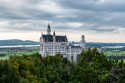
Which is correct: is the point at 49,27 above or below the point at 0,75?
above

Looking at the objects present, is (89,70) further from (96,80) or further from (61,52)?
(61,52)

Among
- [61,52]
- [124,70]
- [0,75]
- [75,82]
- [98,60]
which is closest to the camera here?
[0,75]

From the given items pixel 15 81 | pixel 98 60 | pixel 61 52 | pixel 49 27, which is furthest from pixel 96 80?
pixel 49 27

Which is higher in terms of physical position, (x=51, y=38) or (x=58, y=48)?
(x=51, y=38)

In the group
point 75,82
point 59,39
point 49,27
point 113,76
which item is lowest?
point 75,82

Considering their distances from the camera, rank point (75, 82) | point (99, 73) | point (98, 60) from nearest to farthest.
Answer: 1. point (99, 73)
2. point (75, 82)
3. point (98, 60)

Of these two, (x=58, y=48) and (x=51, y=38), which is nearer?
(x=58, y=48)

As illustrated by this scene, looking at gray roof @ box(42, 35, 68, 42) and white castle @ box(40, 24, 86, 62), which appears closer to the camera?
white castle @ box(40, 24, 86, 62)

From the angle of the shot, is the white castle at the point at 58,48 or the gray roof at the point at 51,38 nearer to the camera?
the white castle at the point at 58,48

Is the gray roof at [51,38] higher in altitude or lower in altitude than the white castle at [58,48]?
higher

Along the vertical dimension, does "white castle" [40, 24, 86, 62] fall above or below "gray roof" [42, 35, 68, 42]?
below

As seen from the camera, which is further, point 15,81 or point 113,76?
point 113,76
